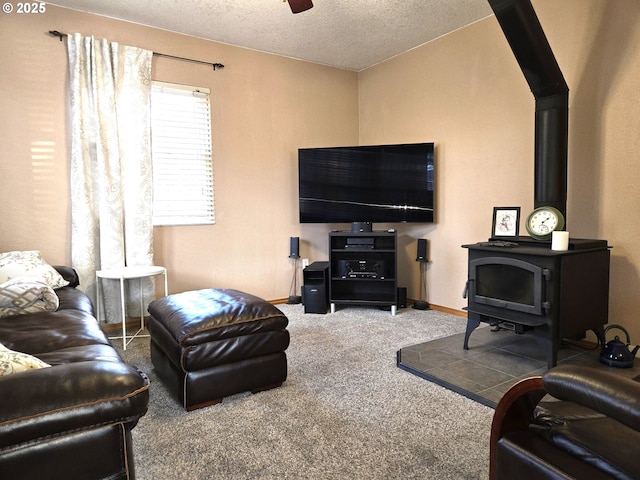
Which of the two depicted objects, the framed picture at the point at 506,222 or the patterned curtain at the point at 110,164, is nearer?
the framed picture at the point at 506,222

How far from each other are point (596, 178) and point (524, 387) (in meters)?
2.42

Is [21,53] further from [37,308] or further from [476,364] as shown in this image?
[476,364]

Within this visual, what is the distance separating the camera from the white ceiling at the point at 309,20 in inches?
130

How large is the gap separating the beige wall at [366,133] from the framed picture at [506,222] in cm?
38

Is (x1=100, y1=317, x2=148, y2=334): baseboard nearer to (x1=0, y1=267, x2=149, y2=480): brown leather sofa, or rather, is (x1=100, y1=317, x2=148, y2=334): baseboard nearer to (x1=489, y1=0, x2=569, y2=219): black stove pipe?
(x1=0, y1=267, x2=149, y2=480): brown leather sofa

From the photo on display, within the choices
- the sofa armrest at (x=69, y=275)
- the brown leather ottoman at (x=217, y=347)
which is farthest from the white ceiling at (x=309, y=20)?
the brown leather ottoman at (x=217, y=347)

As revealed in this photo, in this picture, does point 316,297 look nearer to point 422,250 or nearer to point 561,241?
point 422,250

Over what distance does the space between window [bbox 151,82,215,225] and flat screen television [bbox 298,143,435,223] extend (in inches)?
→ 38.9

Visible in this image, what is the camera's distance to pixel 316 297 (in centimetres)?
413

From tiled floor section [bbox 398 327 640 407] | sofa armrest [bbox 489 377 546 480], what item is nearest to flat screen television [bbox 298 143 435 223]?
tiled floor section [bbox 398 327 640 407]

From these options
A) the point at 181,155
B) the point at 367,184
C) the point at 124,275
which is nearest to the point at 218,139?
the point at 181,155

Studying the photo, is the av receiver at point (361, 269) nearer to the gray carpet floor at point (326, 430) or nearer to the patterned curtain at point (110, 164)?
the gray carpet floor at point (326, 430)

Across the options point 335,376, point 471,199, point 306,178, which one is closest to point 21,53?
point 306,178

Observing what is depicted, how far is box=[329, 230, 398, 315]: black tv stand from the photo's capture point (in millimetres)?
4086
